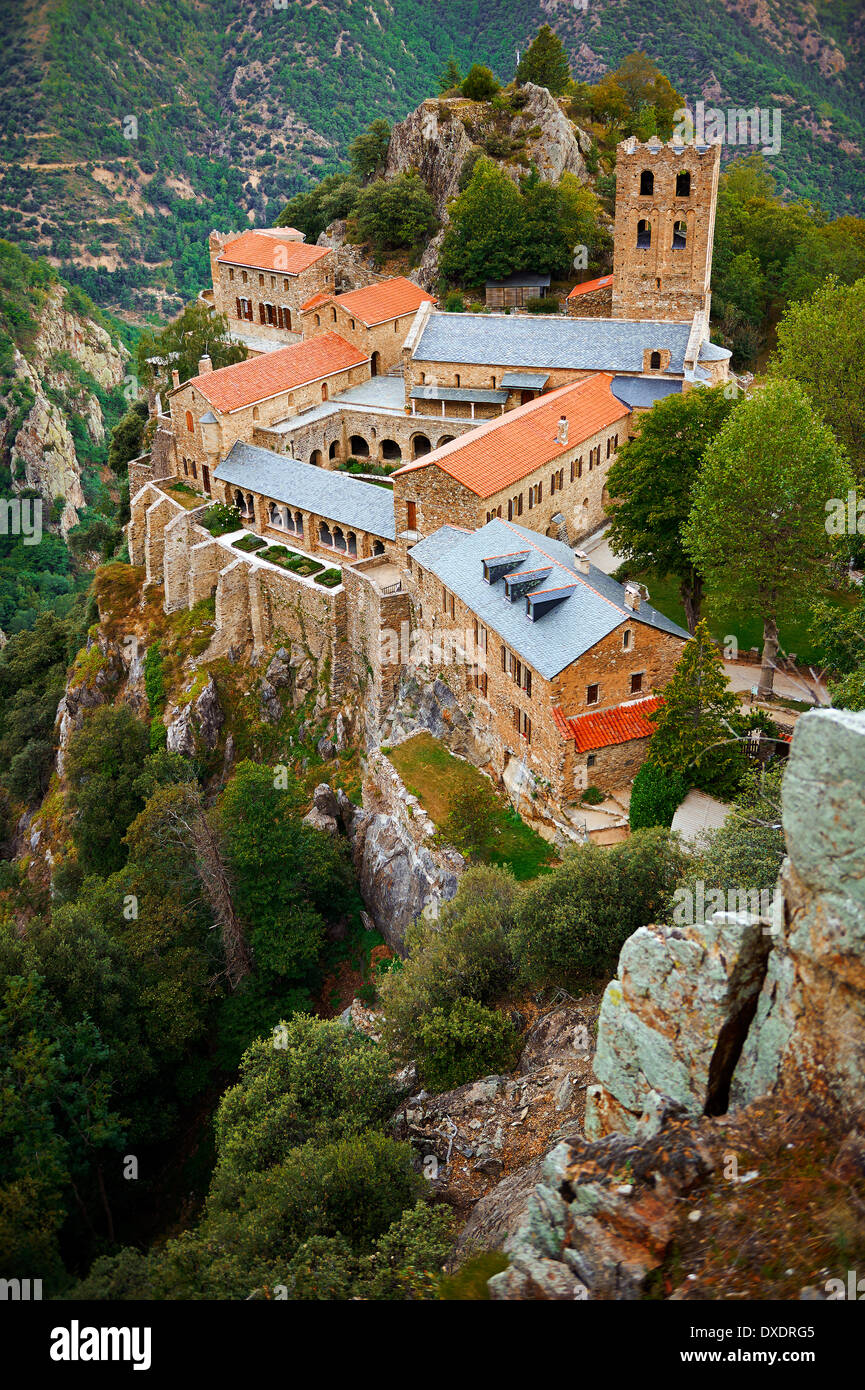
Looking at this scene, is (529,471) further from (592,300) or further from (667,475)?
(592,300)

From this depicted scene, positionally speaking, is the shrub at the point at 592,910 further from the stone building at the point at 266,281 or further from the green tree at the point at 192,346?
the stone building at the point at 266,281

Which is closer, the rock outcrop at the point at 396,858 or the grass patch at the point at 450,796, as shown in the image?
the grass patch at the point at 450,796

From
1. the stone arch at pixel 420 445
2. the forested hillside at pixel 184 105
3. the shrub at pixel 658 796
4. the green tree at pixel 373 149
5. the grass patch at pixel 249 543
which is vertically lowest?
the shrub at pixel 658 796

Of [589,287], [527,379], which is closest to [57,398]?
[589,287]

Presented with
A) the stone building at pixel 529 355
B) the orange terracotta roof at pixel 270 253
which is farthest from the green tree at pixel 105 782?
the orange terracotta roof at pixel 270 253

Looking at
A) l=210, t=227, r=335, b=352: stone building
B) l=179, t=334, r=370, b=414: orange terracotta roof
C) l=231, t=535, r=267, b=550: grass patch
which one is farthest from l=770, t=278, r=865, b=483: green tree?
l=210, t=227, r=335, b=352: stone building

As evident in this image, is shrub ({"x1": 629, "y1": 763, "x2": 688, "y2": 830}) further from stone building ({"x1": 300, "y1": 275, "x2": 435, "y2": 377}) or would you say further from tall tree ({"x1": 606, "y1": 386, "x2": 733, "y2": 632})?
stone building ({"x1": 300, "y1": 275, "x2": 435, "y2": 377})

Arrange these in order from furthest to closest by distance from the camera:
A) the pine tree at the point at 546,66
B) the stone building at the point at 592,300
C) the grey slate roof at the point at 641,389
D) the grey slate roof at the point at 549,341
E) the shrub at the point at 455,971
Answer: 1. the pine tree at the point at 546,66
2. the stone building at the point at 592,300
3. the grey slate roof at the point at 549,341
4. the grey slate roof at the point at 641,389
5. the shrub at the point at 455,971
